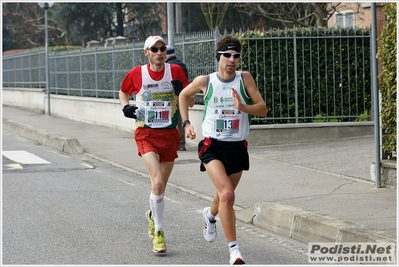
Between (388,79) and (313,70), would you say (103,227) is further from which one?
(313,70)

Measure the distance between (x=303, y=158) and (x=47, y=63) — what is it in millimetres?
17125

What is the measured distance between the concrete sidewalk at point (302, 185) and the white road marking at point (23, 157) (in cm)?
92

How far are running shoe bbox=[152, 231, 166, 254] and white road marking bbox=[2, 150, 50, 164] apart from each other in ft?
26.7

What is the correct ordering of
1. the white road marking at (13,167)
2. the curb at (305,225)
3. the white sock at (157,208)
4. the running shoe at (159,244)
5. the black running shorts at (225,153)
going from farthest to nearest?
1. the white road marking at (13,167)
2. the white sock at (157,208)
3. the running shoe at (159,244)
4. the curb at (305,225)
5. the black running shorts at (225,153)

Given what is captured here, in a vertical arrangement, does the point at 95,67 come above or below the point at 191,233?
above

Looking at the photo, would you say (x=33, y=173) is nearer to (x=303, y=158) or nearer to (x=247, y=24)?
(x=303, y=158)

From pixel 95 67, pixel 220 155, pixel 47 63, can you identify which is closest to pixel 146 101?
pixel 220 155

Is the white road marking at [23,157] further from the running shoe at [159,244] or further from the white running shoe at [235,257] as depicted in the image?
the white running shoe at [235,257]

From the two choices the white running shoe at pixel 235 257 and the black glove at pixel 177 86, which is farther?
the black glove at pixel 177 86

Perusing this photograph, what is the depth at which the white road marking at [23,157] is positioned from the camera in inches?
615

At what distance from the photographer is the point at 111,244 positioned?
8094mm

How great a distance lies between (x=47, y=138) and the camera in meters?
19.2

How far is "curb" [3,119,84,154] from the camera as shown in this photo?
1738 centimetres

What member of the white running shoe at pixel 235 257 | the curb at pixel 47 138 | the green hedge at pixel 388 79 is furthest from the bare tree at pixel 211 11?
the white running shoe at pixel 235 257
